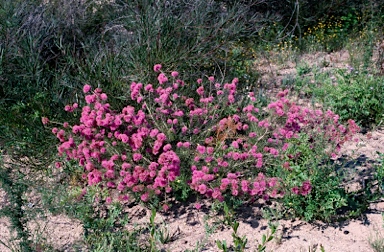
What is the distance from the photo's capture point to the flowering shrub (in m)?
3.62

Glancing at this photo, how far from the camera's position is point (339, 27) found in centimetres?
754

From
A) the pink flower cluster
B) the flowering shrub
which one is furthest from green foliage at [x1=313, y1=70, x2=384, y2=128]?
the pink flower cluster

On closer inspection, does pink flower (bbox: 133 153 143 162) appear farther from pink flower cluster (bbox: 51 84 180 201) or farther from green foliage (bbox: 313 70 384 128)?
green foliage (bbox: 313 70 384 128)

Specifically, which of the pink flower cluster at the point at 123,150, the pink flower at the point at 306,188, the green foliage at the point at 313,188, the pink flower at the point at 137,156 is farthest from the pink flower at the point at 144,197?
the pink flower at the point at 306,188

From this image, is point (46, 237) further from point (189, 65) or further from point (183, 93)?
point (189, 65)

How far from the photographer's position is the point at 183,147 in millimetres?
4000

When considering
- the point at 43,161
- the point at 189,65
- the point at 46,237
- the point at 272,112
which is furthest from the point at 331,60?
the point at 46,237

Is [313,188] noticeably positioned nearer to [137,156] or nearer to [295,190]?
[295,190]

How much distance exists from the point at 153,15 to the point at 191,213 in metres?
2.16

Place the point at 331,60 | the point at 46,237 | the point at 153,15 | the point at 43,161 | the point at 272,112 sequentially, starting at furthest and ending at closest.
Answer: the point at 331,60, the point at 153,15, the point at 43,161, the point at 272,112, the point at 46,237

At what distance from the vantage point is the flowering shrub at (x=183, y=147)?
3.62 metres

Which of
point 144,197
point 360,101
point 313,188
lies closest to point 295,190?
point 313,188

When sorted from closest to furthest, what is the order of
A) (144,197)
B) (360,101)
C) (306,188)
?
(306,188), (144,197), (360,101)

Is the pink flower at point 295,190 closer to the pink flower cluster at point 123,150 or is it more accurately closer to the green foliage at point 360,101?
the pink flower cluster at point 123,150
